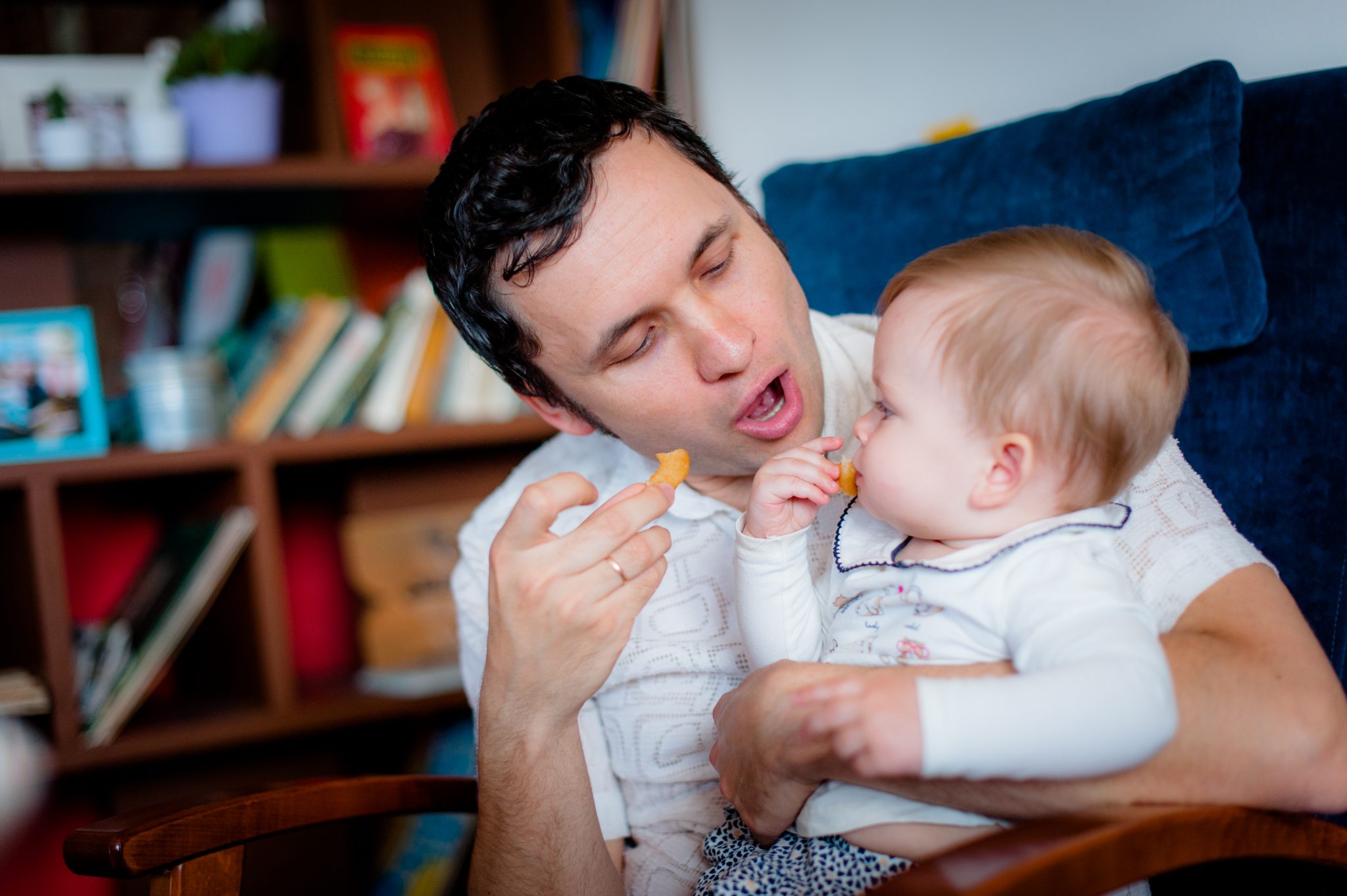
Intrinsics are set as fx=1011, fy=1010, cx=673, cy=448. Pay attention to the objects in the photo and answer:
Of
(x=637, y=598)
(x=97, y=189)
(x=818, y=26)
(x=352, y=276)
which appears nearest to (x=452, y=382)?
(x=352, y=276)

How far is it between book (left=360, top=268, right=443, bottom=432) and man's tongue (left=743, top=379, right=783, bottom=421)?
103cm

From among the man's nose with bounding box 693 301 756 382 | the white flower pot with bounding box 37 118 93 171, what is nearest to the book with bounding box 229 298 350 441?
the white flower pot with bounding box 37 118 93 171

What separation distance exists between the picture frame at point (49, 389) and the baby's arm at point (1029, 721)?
1603mm

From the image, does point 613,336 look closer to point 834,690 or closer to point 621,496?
point 621,496

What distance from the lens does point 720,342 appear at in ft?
3.56

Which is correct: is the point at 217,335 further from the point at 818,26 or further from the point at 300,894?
the point at 818,26

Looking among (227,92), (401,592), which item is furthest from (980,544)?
(227,92)

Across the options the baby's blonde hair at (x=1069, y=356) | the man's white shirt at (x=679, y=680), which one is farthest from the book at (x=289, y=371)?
the baby's blonde hair at (x=1069, y=356)

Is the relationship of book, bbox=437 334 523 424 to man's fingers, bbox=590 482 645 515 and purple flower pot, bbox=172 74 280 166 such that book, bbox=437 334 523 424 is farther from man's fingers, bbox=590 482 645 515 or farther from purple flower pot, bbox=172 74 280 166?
man's fingers, bbox=590 482 645 515

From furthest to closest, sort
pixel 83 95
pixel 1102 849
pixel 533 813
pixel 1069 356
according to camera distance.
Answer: pixel 83 95
pixel 533 813
pixel 1069 356
pixel 1102 849

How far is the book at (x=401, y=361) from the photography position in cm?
197

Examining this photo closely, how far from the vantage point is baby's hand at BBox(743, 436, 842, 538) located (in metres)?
0.95

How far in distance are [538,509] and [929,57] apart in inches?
46.5

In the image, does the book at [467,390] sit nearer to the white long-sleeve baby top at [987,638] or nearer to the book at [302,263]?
the book at [302,263]
